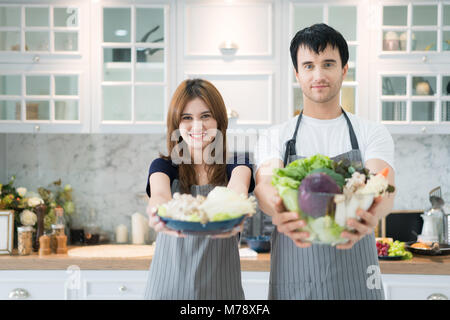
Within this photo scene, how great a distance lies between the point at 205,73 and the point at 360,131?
4.23ft

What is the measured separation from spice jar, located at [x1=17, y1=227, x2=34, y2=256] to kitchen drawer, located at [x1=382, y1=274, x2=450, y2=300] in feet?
6.47

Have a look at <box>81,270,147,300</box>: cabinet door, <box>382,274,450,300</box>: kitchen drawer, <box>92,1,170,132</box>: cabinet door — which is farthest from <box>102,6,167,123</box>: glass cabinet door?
<box>382,274,450,300</box>: kitchen drawer

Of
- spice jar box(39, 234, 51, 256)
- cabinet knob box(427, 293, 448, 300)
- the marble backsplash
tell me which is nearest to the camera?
cabinet knob box(427, 293, 448, 300)

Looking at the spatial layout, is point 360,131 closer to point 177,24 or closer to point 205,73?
point 205,73

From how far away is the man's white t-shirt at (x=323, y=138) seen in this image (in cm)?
163

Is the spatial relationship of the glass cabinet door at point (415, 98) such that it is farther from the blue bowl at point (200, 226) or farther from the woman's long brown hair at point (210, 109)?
the blue bowl at point (200, 226)

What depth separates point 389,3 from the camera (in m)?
2.73

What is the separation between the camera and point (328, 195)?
109 cm

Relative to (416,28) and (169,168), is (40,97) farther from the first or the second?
(416,28)

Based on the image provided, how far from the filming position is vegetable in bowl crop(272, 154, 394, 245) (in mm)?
1104

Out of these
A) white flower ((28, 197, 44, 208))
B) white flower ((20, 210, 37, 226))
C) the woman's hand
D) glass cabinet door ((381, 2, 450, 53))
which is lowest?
white flower ((20, 210, 37, 226))

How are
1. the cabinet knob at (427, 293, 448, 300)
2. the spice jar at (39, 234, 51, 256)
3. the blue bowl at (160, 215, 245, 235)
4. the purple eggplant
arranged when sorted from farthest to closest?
the spice jar at (39, 234, 51, 256), the cabinet knob at (427, 293, 448, 300), the blue bowl at (160, 215, 245, 235), the purple eggplant

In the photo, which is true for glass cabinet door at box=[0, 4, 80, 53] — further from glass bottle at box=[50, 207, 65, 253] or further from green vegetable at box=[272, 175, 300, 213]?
green vegetable at box=[272, 175, 300, 213]

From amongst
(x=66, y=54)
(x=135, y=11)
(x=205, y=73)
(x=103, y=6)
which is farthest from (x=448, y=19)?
(x=66, y=54)
